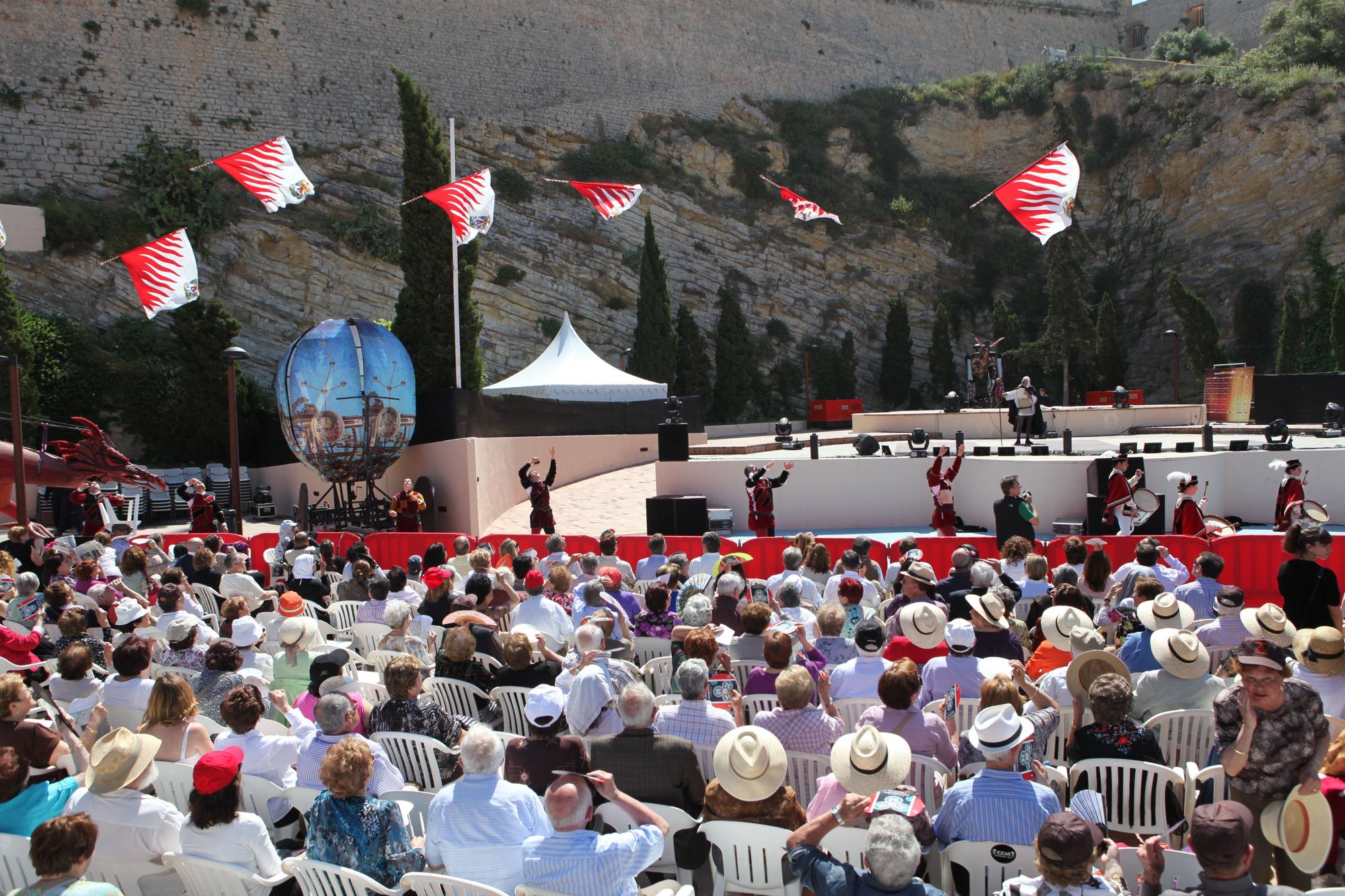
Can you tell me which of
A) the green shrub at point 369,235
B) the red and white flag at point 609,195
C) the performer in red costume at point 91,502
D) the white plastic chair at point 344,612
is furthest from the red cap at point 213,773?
the green shrub at point 369,235

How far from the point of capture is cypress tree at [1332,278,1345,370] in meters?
31.9

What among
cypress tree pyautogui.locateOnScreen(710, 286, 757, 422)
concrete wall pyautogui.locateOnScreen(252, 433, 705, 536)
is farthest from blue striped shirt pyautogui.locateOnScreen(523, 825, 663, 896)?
cypress tree pyautogui.locateOnScreen(710, 286, 757, 422)

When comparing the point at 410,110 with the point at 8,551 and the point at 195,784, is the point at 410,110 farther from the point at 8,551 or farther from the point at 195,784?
the point at 195,784

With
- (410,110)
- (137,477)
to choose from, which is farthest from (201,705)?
(410,110)

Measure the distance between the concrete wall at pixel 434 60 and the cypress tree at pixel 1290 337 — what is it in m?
25.4

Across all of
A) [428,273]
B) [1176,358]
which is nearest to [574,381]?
[428,273]

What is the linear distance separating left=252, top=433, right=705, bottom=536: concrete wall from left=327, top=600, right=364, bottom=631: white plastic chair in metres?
9.74

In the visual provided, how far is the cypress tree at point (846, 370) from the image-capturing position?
133 ft

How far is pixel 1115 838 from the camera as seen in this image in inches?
182

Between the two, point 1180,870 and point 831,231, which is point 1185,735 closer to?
point 1180,870

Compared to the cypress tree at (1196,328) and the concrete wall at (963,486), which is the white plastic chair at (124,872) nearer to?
the concrete wall at (963,486)

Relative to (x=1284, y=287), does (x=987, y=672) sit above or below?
below

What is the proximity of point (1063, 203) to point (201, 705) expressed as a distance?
14.8m

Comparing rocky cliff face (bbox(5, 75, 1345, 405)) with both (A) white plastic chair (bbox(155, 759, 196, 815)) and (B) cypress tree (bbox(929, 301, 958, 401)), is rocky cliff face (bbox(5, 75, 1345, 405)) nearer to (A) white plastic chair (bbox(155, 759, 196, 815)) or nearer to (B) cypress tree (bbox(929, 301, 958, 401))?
(B) cypress tree (bbox(929, 301, 958, 401))
